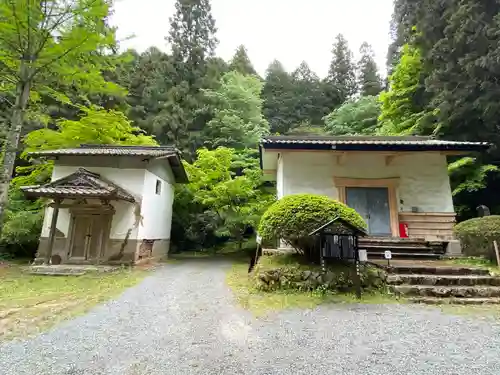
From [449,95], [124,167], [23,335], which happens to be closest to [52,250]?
[124,167]

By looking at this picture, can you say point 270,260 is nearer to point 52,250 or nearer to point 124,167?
point 124,167

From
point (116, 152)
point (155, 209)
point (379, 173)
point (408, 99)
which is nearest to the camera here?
point (379, 173)

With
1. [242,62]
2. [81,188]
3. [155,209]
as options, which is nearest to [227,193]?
[155,209]

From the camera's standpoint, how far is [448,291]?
529 centimetres

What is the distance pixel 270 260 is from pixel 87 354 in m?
4.24

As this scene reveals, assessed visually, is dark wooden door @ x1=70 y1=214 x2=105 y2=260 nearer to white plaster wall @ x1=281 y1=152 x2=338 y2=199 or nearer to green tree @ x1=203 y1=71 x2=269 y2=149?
white plaster wall @ x1=281 y1=152 x2=338 y2=199

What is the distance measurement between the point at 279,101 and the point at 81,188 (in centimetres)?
2222

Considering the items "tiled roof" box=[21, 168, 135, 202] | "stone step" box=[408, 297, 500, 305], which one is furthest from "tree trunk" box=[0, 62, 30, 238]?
"stone step" box=[408, 297, 500, 305]

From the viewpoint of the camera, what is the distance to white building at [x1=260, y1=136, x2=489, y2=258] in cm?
863

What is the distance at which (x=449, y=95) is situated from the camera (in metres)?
10.3

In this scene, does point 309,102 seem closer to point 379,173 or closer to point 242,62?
point 242,62

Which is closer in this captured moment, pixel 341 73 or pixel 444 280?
pixel 444 280

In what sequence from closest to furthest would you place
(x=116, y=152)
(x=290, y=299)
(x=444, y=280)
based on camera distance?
(x=290, y=299)
(x=444, y=280)
(x=116, y=152)

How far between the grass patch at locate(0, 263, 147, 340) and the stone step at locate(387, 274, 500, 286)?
19.7 feet
